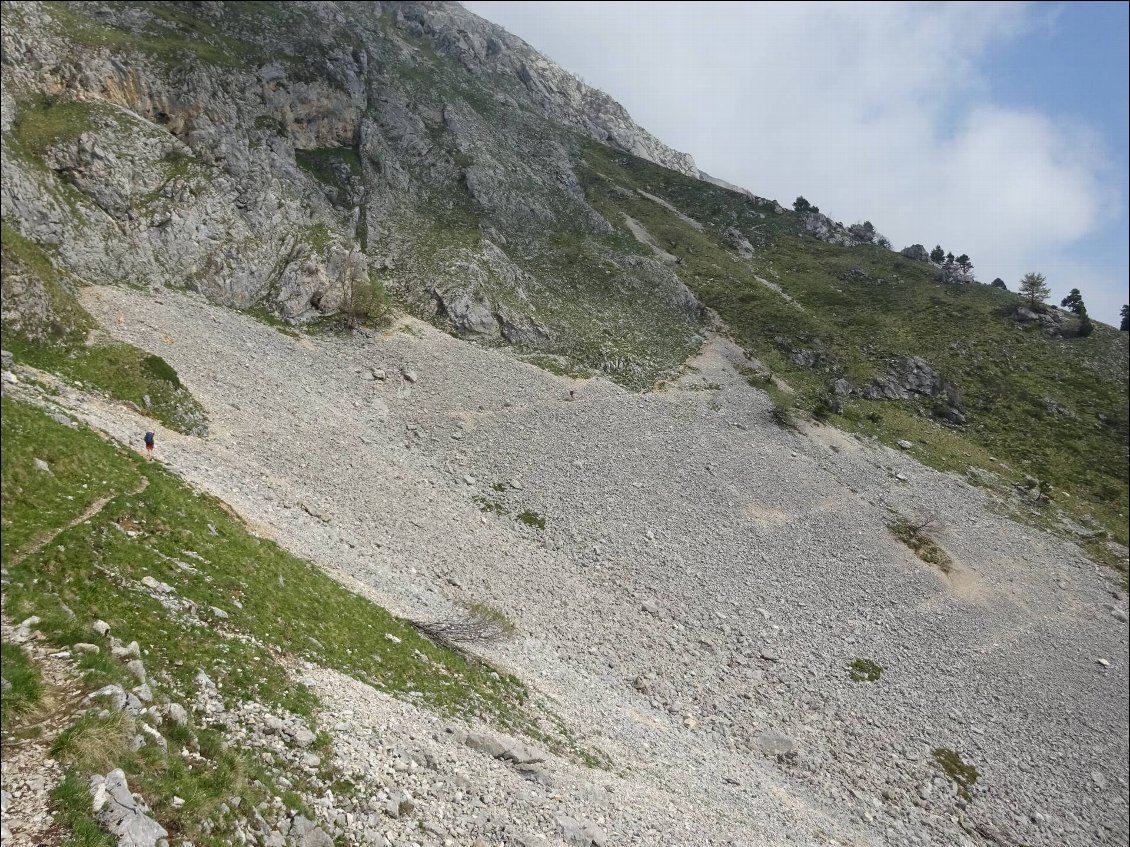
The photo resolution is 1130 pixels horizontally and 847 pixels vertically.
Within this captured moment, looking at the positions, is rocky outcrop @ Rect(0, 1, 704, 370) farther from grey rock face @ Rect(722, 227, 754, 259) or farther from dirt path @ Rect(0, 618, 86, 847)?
grey rock face @ Rect(722, 227, 754, 259)

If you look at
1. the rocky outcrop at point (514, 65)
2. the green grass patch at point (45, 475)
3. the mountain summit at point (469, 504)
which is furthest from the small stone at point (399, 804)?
the rocky outcrop at point (514, 65)

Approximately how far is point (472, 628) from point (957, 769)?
27516 mm

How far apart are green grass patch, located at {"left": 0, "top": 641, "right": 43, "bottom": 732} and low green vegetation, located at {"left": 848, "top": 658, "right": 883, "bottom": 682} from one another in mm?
36802

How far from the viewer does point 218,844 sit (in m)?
9.59

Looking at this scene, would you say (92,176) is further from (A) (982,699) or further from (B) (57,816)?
(A) (982,699)

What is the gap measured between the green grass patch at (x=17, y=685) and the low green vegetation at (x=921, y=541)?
52.1 metres

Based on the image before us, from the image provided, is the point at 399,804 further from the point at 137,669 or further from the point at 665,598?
the point at 665,598

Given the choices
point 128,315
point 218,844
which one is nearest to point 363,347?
point 128,315

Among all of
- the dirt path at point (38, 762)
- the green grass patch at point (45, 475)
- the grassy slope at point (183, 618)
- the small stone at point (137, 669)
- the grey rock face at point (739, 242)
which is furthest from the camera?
the grey rock face at point (739, 242)

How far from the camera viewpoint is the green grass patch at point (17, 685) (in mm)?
9109

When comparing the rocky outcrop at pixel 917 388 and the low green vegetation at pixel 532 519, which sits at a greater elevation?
the rocky outcrop at pixel 917 388

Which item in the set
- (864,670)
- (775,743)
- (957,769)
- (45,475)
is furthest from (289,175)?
(957,769)

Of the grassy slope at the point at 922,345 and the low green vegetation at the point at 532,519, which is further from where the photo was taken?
the grassy slope at the point at 922,345

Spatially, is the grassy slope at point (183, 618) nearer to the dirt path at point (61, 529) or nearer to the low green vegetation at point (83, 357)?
the dirt path at point (61, 529)
